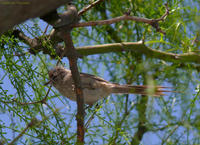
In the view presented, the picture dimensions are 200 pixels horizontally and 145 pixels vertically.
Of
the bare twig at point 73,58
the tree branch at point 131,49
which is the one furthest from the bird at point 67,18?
the tree branch at point 131,49

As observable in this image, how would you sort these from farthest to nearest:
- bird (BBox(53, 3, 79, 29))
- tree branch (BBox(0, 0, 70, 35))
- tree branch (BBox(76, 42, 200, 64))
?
tree branch (BBox(76, 42, 200, 64))
bird (BBox(53, 3, 79, 29))
tree branch (BBox(0, 0, 70, 35))

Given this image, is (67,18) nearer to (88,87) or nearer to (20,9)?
(20,9)

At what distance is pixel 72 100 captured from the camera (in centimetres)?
273

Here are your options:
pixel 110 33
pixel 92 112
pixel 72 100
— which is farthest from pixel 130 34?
pixel 92 112

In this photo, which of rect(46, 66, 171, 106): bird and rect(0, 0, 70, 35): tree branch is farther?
rect(46, 66, 171, 106): bird

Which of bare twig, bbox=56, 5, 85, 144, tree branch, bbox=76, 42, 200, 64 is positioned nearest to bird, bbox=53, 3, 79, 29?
bare twig, bbox=56, 5, 85, 144

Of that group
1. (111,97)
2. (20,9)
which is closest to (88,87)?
(111,97)

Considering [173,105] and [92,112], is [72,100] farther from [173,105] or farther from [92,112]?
[173,105]

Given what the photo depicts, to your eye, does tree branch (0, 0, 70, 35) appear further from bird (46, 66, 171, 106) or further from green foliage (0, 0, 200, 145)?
bird (46, 66, 171, 106)

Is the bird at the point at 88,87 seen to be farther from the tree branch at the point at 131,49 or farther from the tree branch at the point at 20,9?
the tree branch at the point at 20,9

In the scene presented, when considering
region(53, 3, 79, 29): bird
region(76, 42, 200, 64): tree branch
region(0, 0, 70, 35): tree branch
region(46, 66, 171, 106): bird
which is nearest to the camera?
region(0, 0, 70, 35): tree branch

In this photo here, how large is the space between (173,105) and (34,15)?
1.75m

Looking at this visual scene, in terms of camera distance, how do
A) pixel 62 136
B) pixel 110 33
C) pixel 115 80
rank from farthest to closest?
pixel 110 33 < pixel 115 80 < pixel 62 136

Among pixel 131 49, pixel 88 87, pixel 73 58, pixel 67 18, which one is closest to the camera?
pixel 67 18
